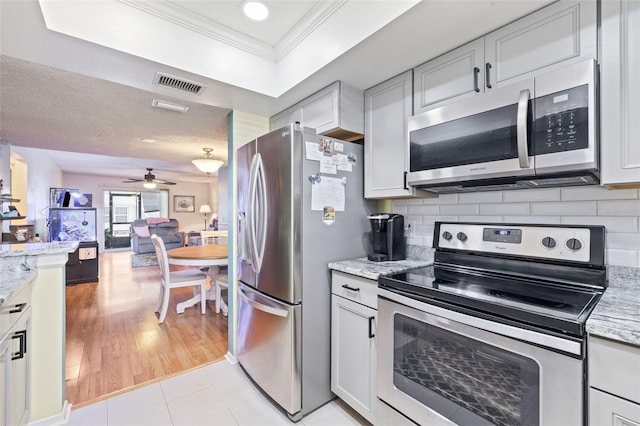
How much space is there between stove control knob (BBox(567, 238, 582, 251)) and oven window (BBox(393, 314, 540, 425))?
2.13 feet

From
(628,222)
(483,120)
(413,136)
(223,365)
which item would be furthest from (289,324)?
(628,222)

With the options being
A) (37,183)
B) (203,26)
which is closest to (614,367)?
(203,26)

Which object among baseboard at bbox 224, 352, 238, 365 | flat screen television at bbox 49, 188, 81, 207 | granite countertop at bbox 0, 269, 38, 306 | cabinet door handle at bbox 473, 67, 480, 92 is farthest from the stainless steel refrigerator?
flat screen television at bbox 49, 188, 81, 207

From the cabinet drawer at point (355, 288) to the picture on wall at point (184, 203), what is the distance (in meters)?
9.97

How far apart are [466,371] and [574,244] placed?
772 mm

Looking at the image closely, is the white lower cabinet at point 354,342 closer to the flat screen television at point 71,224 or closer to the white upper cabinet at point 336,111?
the white upper cabinet at point 336,111

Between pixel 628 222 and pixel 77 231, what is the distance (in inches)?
288

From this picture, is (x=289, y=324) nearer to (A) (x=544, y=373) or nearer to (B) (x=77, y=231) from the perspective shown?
(A) (x=544, y=373)

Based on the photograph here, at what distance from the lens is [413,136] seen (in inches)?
67.9

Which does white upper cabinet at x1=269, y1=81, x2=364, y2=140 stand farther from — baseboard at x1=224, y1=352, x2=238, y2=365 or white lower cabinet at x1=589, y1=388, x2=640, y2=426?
baseboard at x1=224, y1=352, x2=238, y2=365

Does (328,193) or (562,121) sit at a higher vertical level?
(562,121)

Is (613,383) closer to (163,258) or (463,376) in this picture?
(463,376)

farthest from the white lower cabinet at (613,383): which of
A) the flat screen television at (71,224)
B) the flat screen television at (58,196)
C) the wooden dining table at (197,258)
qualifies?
the flat screen television at (58,196)

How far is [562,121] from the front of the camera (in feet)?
3.85
